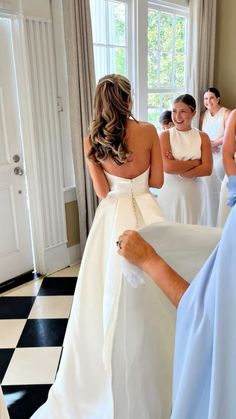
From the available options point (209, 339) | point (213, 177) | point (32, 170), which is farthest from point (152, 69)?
point (209, 339)

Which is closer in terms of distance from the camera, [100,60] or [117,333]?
[117,333]

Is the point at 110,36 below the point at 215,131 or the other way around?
the other way around

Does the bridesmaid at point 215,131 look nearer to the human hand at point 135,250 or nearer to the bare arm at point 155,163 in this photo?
the bare arm at point 155,163

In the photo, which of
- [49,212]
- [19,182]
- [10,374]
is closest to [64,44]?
[19,182]

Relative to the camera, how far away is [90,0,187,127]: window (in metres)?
3.46

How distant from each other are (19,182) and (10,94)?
68cm

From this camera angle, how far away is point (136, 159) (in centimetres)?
187

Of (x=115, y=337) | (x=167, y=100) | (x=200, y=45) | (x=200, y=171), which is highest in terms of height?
(x=200, y=45)

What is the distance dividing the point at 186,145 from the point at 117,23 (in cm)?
183

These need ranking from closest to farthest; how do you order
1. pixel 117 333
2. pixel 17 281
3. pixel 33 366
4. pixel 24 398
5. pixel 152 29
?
pixel 117 333
pixel 24 398
pixel 33 366
pixel 17 281
pixel 152 29

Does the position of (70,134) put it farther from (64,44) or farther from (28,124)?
(64,44)

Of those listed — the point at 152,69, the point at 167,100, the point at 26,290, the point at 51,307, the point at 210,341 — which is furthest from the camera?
the point at 167,100

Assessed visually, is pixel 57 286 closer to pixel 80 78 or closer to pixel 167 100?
pixel 80 78

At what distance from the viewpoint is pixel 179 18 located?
4242 mm
